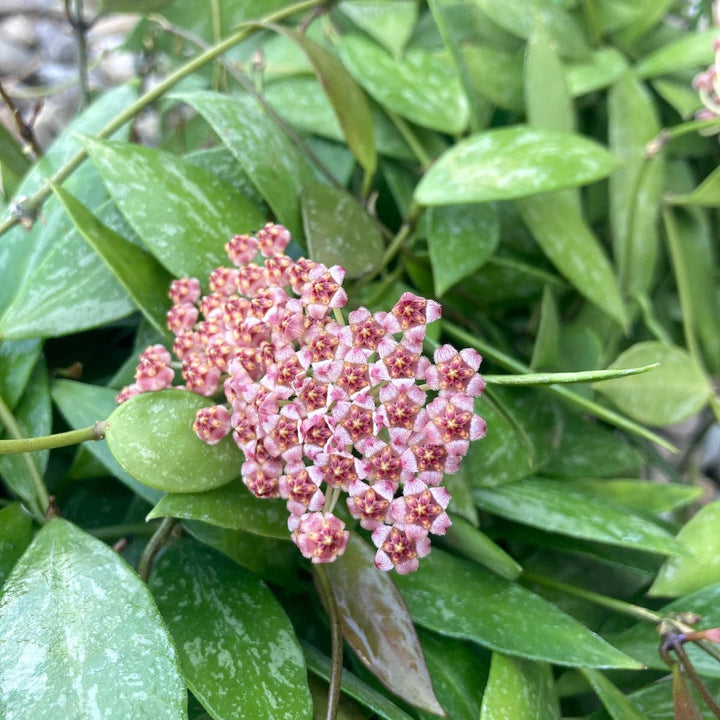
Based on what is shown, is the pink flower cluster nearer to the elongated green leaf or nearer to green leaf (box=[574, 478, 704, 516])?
the elongated green leaf

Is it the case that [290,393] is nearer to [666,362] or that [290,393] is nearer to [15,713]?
[15,713]

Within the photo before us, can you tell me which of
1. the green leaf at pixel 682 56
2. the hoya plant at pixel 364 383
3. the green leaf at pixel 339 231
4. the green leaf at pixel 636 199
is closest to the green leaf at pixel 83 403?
the hoya plant at pixel 364 383

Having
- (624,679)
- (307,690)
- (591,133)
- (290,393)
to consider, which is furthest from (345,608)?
(591,133)

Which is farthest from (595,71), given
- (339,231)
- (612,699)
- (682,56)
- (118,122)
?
(612,699)

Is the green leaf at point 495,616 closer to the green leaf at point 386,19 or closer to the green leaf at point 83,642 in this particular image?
the green leaf at point 83,642

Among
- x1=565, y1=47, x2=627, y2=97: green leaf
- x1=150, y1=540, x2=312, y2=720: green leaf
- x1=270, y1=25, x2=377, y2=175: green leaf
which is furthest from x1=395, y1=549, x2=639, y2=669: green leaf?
x1=565, y1=47, x2=627, y2=97: green leaf
